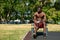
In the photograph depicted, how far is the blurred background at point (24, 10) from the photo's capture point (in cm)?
2814

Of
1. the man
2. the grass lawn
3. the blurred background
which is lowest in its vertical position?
the blurred background

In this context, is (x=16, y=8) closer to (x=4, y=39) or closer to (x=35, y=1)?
(x=35, y=1)

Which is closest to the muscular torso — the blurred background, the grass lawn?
the grass lawn

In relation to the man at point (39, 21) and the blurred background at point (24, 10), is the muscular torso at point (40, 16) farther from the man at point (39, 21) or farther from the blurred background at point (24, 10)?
the blurred background at point (24, 10)

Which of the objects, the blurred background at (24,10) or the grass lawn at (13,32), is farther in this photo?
the blurred background at (24,10)

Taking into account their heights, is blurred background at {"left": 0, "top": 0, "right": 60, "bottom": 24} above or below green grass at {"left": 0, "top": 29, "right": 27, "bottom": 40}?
below

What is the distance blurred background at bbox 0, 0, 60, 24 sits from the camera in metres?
28.1

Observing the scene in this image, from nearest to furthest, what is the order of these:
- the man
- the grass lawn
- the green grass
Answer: the man, the green grass, the grass lawn

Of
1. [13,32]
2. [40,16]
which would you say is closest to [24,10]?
[13,32]

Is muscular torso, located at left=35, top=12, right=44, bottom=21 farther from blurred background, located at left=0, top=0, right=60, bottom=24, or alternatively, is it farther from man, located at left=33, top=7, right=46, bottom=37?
blurred background, located at left=0, top=0, right=60, bottom=24

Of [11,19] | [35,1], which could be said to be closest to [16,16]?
[11,19]

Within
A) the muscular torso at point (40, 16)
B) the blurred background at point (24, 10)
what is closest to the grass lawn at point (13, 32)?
the muscular torso at point (40, 16)

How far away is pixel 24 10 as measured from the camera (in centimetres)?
2833

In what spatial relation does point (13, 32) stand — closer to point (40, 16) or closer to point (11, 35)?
point (11, 35)
